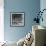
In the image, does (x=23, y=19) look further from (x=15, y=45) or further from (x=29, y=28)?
(x=15, y=45)

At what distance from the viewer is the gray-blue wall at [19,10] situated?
19.0 feet

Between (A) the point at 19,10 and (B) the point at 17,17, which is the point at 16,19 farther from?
(A) the point at 19,10

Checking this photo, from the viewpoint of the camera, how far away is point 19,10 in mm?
5828

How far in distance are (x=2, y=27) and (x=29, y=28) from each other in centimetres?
113

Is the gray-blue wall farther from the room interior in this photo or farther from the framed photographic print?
the framed photographic print

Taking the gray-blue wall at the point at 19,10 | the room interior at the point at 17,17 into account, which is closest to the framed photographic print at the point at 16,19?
the room interior at the point at 17,17

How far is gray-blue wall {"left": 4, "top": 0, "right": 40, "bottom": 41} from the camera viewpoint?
5797 mm

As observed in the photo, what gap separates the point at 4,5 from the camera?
5789 millimetres

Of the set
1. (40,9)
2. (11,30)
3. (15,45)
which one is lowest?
(15,45)

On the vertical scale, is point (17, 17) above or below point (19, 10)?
below

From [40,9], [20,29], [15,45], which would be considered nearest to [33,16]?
[40,9]

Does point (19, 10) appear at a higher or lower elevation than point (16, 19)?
higher

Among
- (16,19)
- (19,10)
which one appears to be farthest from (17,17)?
(19,10)

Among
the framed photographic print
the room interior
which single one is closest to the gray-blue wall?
the room interior
